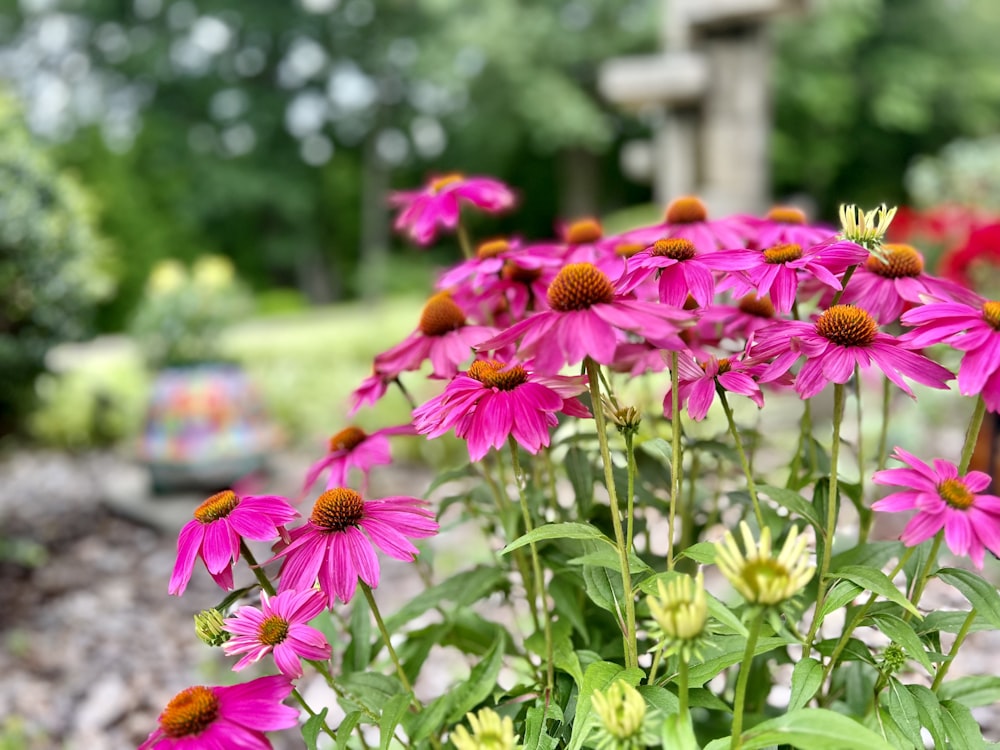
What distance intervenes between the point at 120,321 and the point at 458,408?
921cm

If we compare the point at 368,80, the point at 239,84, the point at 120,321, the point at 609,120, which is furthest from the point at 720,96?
the point at 239,84

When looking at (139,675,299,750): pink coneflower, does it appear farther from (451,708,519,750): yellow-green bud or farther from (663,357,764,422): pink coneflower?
(663,357,764,422): pink coneflower

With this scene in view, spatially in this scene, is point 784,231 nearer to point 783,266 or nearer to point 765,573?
point 783,266

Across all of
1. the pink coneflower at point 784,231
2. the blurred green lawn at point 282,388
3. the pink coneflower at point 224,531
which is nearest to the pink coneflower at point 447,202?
the pink coneflower at point 784,231

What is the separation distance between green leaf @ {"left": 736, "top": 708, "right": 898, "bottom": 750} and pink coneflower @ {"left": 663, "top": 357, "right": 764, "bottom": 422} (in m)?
0.21

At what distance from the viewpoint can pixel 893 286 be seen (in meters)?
0.70

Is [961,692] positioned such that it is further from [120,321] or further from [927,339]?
[120,321]

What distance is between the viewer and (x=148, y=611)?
2256 mm

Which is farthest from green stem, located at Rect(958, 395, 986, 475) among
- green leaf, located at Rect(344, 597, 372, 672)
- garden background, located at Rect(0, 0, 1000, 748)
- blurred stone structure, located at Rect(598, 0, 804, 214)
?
garden background, located at Rect(0, 0, 1000, 748)

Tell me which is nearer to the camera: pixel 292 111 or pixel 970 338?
pixel 970 338

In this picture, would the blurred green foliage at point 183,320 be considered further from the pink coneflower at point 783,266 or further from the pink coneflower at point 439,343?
the pink coneflower at point 783,266

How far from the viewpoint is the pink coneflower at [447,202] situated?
0.89 meters

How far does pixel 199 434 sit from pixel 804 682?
2.67 m

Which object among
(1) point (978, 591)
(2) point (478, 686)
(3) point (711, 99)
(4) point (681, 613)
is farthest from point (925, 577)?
(3) point (711, 99)
